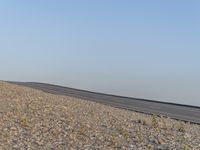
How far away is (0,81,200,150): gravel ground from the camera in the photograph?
14.8 m

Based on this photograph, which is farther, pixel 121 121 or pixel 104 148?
pixel 121 121

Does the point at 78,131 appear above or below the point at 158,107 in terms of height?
below

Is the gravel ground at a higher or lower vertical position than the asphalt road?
lower

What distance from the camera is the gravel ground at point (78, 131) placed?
14.8m

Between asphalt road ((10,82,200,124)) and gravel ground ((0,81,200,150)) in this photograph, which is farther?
asphalt road ((10,82,200,124))

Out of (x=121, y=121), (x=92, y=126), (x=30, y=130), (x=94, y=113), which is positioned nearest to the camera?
(x=30, y=130)

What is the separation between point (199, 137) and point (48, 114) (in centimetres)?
616

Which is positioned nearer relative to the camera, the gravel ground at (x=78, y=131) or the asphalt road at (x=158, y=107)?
the gravel ground at (x=78, y=131)

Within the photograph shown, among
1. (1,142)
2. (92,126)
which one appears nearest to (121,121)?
(92,126)

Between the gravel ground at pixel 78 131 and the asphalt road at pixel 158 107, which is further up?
the asphalt road at pixel 158 107

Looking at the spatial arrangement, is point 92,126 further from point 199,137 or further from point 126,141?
point 199,137

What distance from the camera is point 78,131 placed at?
1631 centimetres

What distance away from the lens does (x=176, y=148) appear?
14586 mm

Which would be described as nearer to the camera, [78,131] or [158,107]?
[78,131]
